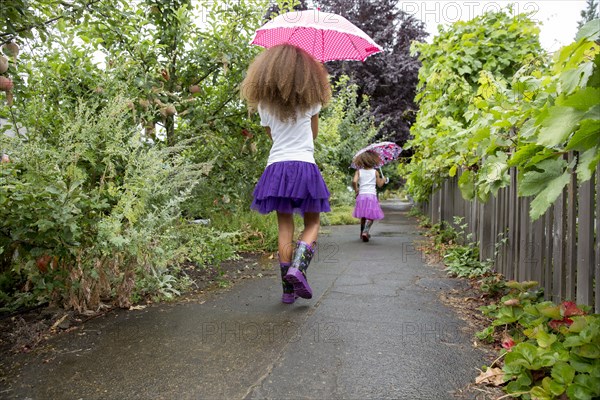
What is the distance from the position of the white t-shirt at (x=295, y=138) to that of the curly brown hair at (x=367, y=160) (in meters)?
4.15

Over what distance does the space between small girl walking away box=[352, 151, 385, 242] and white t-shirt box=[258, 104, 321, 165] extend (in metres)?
3.71

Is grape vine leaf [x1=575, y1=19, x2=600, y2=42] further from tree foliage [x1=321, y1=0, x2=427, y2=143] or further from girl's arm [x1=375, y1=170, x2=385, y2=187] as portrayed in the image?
tree foliage [x1=321, y1=0, x2=427, y2=143]

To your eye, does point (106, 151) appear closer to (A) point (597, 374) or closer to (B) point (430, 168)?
(A) point (597, 374)

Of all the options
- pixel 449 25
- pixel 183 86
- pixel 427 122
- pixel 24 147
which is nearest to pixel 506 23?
pixel 449 25

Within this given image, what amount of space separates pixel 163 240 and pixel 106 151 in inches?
26.2

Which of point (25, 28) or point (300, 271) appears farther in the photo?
point (300, 271)

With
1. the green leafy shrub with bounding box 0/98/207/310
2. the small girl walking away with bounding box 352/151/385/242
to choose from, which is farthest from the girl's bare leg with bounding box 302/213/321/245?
the small girl walking away with bounding box 352/151/385/242

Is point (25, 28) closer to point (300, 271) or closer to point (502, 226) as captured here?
point (300, 271)

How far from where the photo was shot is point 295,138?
298cm

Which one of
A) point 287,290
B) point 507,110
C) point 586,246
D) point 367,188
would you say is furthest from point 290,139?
point 367,188

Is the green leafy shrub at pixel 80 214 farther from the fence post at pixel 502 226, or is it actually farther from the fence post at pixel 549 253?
the fence post at pixel 502 226

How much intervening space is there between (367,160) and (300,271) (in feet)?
15.1

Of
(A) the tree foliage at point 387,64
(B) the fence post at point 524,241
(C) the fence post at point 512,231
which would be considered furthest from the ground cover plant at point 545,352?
(A) the tree foliage at point 387,64

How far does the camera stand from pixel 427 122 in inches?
231
